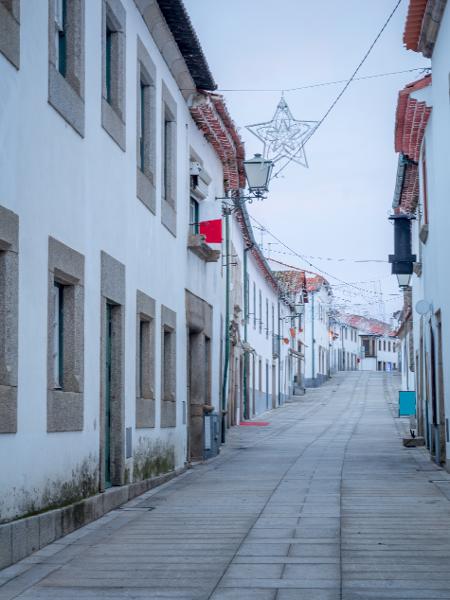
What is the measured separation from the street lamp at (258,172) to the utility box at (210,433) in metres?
4.27

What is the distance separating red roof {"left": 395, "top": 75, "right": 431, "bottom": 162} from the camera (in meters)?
17.1

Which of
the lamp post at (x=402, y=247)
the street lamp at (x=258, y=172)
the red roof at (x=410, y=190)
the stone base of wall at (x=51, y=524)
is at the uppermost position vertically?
the red roof at (x=410, y=190)

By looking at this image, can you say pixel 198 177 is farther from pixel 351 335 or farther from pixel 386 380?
pixel 351 335

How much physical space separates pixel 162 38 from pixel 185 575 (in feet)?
30.7

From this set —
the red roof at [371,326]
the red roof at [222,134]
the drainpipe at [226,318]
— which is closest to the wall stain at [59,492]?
the red roof at [222,134]

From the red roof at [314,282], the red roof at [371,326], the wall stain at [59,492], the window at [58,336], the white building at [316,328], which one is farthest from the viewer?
the red roof at [371,326]

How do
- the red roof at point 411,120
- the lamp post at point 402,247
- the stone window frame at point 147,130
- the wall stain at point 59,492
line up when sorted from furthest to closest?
the lamp post at point 402,247, the red roof at point 411,120, the stone window frame at point 147,130, the wall stain at point 59,492

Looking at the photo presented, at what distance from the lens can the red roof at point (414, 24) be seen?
1503 cm

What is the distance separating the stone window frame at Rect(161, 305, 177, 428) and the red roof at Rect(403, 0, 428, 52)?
17.8ft

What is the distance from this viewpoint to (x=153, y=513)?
11.5m

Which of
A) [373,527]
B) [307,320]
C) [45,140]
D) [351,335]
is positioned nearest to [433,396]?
[373,527]

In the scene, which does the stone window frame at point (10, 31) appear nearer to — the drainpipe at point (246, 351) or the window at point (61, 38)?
the window at point (61, 38)

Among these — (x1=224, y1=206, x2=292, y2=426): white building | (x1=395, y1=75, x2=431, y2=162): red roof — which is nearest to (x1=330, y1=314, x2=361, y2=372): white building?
(x1=224, y1=206, x2=292, y2=426): white building

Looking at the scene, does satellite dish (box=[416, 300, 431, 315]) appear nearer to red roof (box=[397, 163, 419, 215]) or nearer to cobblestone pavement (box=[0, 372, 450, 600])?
cobblestone pavement (box=[0, 372, 450, 600])
